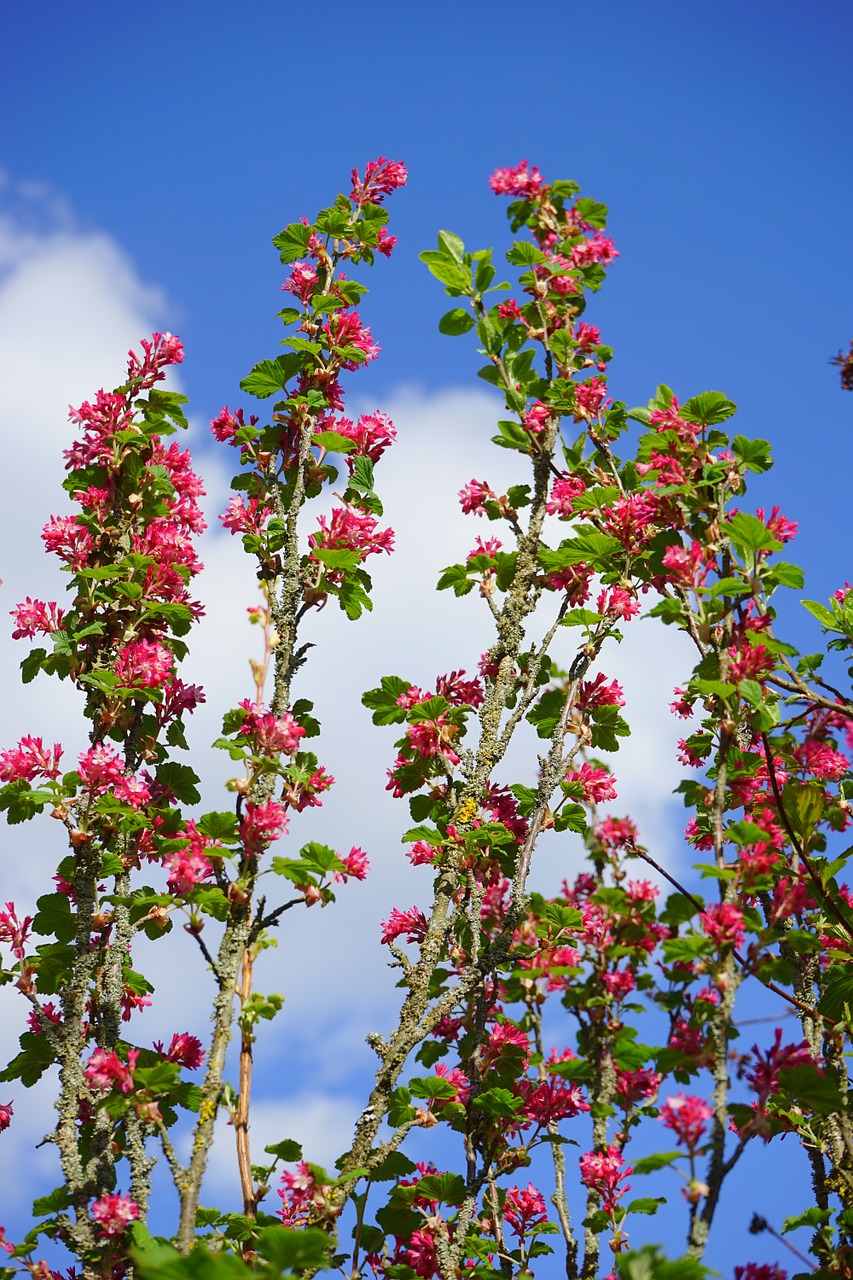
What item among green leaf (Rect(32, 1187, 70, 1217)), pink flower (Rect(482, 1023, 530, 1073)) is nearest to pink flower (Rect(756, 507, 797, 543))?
pink flower (Rect(482, 1023, 530, 1073))

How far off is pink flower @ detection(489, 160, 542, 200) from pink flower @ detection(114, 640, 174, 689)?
431 centimetres

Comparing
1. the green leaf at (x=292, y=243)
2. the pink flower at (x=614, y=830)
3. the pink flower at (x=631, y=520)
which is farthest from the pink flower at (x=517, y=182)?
the pink flower at (x=614, y=830)

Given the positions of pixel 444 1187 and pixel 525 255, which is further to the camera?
pixel 525 255

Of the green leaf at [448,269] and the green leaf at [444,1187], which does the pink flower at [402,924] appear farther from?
the green leaf at [448,269]

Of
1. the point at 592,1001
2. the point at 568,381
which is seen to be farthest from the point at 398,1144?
the point at 568,381

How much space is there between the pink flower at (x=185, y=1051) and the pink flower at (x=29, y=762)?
1.68 meters

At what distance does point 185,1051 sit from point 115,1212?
3.29 ft

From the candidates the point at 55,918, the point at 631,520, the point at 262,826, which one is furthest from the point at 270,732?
the point at 631,520

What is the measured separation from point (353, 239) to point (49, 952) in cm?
515

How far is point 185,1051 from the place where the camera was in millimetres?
6180

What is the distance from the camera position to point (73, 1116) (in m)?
5.81

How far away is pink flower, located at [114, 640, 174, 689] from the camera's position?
6.43 metres

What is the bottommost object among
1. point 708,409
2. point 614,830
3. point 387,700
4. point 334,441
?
point 614,830

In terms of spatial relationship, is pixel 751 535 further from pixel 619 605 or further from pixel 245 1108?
pixel 245 1108
